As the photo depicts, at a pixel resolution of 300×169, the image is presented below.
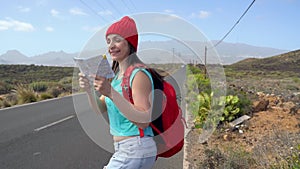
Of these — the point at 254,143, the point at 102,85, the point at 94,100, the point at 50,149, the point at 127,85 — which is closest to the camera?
the point at 102,85

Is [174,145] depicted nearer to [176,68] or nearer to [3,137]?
[176,68]

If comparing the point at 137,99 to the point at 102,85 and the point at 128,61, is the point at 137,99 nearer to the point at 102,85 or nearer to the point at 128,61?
the point at 102,85

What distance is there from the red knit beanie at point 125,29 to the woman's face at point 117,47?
0.02 m

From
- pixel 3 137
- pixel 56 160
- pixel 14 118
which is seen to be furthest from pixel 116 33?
pixel 14 118

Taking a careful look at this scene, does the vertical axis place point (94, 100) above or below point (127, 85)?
below

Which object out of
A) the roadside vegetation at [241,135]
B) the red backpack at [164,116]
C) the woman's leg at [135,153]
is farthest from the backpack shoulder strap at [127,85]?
the roadside vegetation at [241,135]

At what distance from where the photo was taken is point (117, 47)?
194 centimetres

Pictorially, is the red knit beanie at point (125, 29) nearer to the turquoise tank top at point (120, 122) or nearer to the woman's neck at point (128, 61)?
the woman's neck at point (128, 61)

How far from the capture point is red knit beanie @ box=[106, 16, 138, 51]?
74.9 inches

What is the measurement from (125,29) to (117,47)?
4.5 inches

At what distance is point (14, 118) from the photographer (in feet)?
37.9

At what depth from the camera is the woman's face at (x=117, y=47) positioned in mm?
1927

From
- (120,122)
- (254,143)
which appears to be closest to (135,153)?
(120,122)

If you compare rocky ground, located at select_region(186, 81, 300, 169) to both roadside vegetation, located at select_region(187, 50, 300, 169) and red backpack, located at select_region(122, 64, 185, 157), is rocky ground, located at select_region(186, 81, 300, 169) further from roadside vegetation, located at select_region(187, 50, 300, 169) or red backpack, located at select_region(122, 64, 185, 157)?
red backpack, located at select_region(122, 64, 185, 157)
